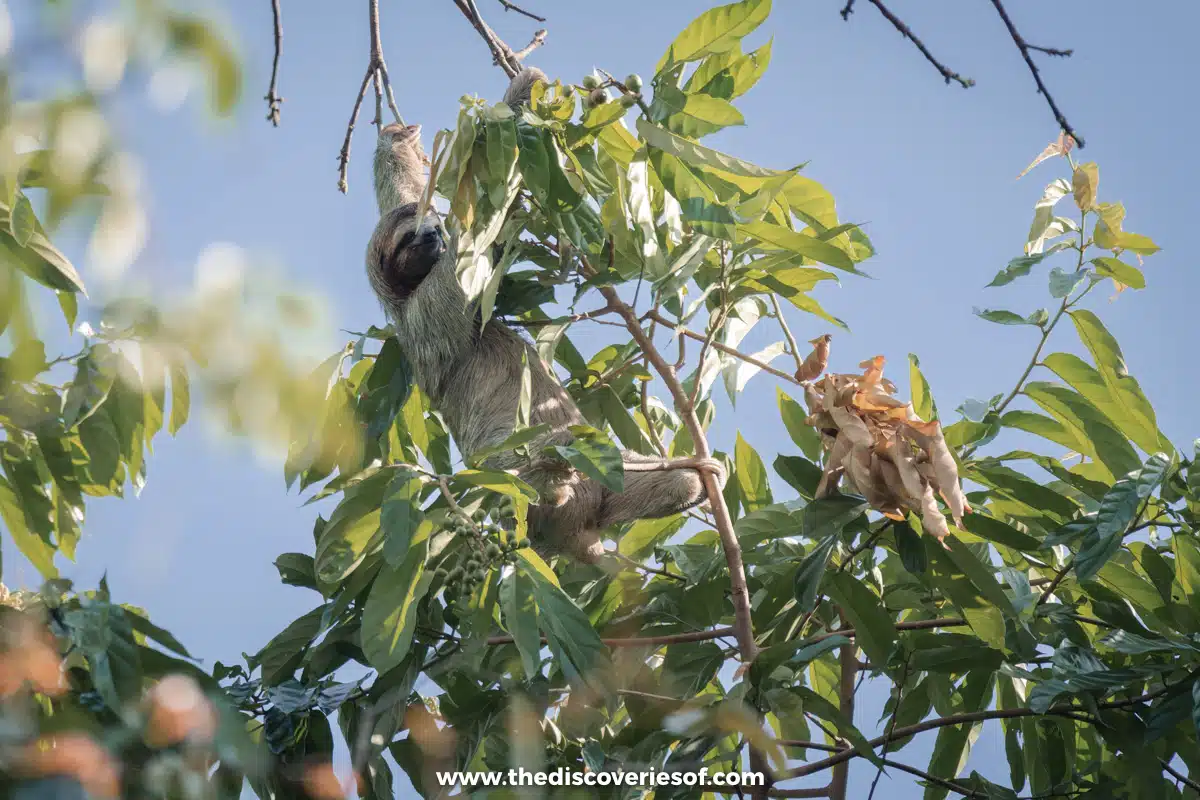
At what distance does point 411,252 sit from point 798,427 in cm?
175

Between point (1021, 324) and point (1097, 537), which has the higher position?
point (1021, 324)

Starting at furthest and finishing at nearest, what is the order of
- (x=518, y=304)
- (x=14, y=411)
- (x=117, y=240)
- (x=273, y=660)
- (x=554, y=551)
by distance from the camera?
(x=554, y=551)
(x=518, y=304)
(x=273, y=660)
(x=14, y=411)
(x=117, y=240)

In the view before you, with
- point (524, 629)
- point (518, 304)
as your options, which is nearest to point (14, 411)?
point (524, 629)

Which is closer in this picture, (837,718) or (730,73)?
(837,718)

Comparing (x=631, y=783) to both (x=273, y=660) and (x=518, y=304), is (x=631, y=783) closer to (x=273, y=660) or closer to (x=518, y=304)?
(x=273, y=660)

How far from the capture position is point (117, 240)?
3.76 ft

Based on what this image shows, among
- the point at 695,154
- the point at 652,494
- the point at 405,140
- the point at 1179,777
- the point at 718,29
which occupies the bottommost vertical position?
the point at 1179,777

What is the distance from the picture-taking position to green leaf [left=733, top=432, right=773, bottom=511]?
3.55m

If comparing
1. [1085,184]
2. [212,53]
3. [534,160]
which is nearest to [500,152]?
[534,160]

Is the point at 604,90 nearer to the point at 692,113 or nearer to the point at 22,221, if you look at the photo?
the point at 692,113

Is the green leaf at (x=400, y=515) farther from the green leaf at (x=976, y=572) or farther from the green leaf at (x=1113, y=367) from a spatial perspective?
the green leaf at (x=1113, y=367)

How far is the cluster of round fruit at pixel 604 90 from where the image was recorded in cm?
266

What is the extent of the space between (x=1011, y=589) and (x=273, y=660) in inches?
79.7

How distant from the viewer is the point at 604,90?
2.80 m
